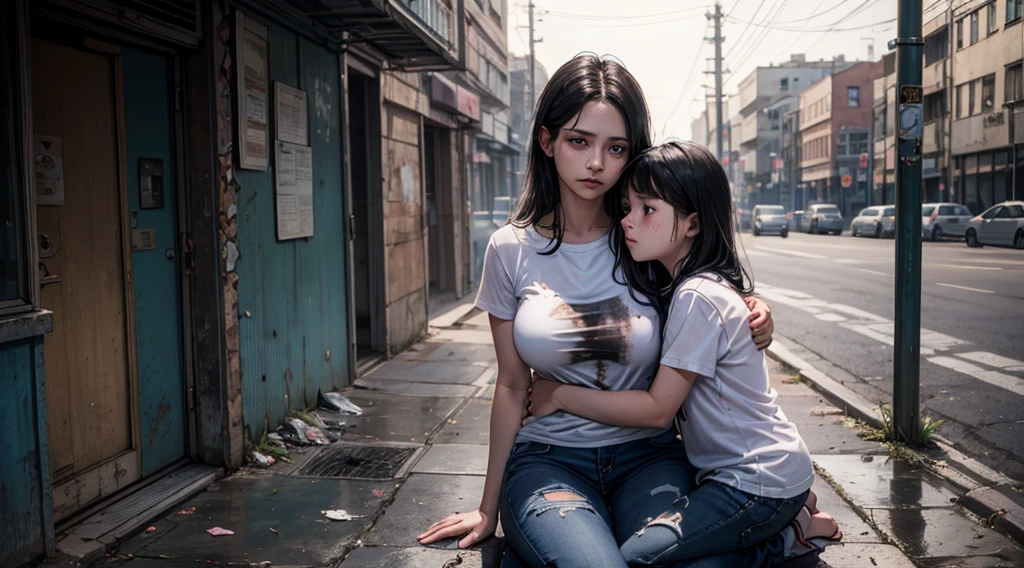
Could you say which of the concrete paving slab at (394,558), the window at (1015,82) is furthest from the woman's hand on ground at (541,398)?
the window at (1015,82)

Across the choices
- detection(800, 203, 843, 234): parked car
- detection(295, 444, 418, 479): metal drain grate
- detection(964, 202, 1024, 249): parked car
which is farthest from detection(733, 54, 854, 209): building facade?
detection(295, 444, 418, 479): metal drain grate

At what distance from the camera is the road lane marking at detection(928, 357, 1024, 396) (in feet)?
24.4

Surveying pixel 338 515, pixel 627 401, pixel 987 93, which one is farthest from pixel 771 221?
pixel 627 401

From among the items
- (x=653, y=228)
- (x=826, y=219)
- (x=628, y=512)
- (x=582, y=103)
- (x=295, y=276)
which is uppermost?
(x=582, y=103)

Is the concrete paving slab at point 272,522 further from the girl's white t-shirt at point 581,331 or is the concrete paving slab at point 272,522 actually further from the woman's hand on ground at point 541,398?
the girl's white t-shirt at point 581,331

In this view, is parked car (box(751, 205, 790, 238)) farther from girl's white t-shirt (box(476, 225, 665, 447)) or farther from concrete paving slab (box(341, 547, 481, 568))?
girl's white t-shirt (box(476, 225, 665, 447))

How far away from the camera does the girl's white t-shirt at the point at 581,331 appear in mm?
2600

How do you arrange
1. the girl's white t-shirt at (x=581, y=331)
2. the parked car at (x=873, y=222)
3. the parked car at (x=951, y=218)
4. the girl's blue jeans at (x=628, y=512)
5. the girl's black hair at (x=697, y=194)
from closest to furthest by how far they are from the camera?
the girl's blue jeans at (x=628, y=512) → the girl's black hair at (x=697, y=194) → the girl's white t-shirt at (x=581, y=331) → the parked car at (x=951, y=218) → the parked car at (x=873, y=222)

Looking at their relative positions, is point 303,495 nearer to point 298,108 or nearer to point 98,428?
point 98,428

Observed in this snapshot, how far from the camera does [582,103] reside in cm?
265

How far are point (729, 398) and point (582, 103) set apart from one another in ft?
3.24

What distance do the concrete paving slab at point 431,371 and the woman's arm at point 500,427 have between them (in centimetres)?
535

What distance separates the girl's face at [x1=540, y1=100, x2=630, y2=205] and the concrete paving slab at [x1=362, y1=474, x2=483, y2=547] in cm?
213

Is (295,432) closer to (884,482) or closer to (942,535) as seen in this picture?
(884,482)
